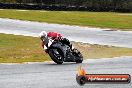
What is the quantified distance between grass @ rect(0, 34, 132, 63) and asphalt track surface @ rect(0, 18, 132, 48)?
8.89 feet

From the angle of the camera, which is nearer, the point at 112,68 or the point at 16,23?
the point at 112,68

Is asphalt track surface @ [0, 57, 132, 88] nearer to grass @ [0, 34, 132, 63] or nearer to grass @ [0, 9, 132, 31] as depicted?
grass @ [0, 34, 132, 63]

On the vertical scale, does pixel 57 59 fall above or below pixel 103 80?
below

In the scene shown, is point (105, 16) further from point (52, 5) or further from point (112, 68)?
point (112, 68)

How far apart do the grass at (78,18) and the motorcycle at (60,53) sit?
74.4 feet

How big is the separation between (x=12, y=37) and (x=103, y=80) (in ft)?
76.4

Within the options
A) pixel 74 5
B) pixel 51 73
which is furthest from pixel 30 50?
pixel 74 5

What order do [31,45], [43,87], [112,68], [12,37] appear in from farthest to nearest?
[12,37], [31,45], [112,68], [43,87]

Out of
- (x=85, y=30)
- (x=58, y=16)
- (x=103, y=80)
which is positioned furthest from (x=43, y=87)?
(x=58, y=16)

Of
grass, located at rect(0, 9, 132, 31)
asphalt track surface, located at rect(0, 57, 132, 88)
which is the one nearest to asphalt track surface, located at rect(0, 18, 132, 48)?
grass, located at rect(0, 9, 132, 31)

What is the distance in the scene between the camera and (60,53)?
687 inches

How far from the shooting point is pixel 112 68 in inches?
623

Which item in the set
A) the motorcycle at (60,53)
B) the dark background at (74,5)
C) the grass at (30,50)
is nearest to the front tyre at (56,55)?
the motorcycle at (60,53)

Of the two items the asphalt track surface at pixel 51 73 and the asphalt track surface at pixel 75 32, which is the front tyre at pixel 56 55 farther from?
the asphalt track surface at pixel 75 32
